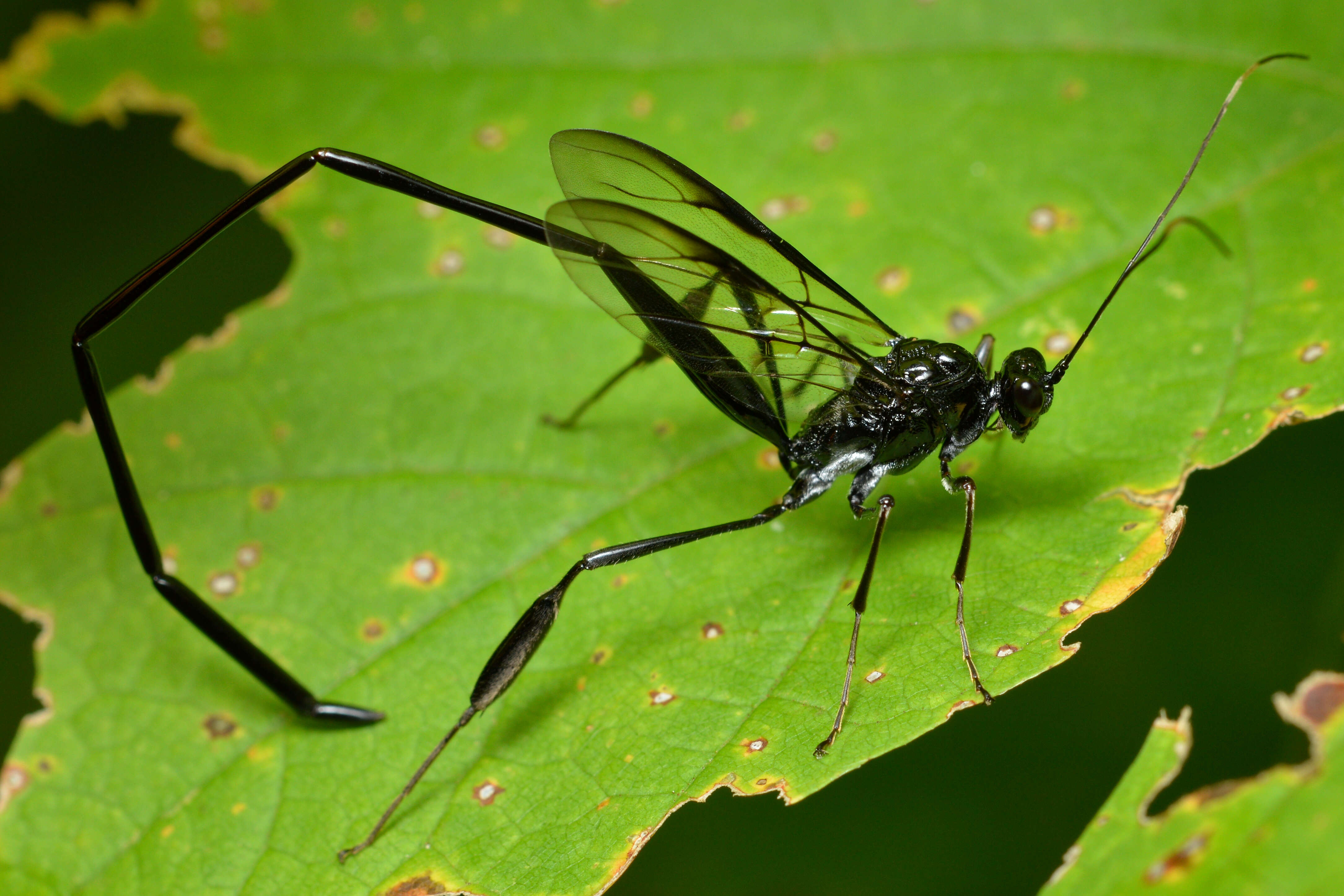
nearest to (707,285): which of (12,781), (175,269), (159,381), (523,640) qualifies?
(523,640)

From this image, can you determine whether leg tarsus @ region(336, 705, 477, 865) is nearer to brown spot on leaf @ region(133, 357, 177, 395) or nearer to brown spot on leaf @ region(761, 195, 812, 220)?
brown spot on leaf @ region(133, 357, 177, 395)

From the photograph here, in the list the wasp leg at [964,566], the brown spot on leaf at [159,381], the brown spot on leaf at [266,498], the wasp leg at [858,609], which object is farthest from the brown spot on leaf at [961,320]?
the brown spot on leaf at [159,381]

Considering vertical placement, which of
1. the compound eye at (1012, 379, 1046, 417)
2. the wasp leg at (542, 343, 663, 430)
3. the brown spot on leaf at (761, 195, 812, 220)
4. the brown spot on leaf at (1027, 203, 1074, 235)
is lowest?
the compound eye at (1012, 379, 1046, 417)

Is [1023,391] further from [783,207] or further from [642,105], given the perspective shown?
[642,105]

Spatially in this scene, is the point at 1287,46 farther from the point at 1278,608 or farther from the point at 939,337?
the point at 1278,608

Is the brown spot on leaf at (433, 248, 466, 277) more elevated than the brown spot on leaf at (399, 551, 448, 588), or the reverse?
the brown spot on leaf at (433, 248, 466, 277)

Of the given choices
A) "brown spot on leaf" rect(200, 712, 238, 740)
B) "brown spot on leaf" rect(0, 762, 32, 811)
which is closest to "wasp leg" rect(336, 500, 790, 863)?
"brown spot on leaf" rect(200, 712, 238, 740)

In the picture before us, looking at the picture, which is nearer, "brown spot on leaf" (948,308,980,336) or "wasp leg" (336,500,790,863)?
"wasp leg" (336,500,790,863)
